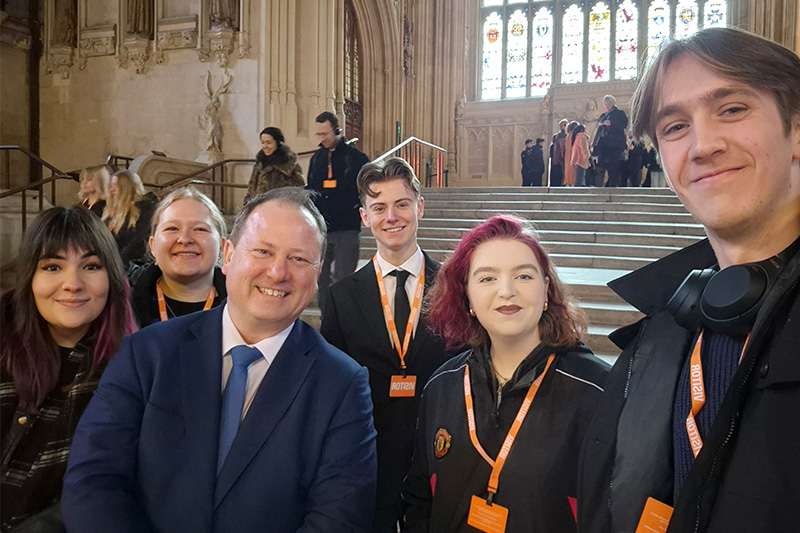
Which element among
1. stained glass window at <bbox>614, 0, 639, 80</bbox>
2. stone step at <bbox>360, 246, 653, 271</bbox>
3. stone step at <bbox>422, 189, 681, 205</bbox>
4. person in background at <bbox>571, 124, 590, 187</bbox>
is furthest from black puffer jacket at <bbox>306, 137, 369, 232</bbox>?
stained glass window at <bbox>614, 0, 639, 80</bbox>

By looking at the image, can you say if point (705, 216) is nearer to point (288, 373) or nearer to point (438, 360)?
point (288, 373)

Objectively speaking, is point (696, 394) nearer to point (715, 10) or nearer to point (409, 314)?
point (409, 314)

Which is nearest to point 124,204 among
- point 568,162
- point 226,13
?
point 226,13

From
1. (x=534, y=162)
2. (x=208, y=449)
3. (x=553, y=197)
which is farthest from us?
(x=534, y=162)

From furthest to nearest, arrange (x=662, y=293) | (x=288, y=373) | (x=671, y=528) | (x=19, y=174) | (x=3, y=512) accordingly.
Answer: (x=19, y=174), (x=3, y=512), (x=288, y=373), (x=662, y=293), (x=671, y=528)

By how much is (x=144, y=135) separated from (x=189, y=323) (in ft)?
34.7

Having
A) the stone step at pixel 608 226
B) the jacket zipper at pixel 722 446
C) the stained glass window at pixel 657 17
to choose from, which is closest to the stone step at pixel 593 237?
the stone step at pixel 608 226

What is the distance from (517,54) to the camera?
65.3 ft

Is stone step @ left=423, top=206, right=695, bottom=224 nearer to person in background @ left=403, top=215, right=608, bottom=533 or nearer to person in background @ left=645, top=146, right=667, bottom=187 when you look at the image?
person in background @ left=645, top=146, right=667, bottom=187

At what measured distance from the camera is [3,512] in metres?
1.55

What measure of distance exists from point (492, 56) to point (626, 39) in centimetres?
451

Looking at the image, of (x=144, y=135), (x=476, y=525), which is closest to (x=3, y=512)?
(x=476, y=525)

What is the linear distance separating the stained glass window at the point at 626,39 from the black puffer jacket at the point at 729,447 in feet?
65.8

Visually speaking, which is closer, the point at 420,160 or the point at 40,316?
the point at 40,316
